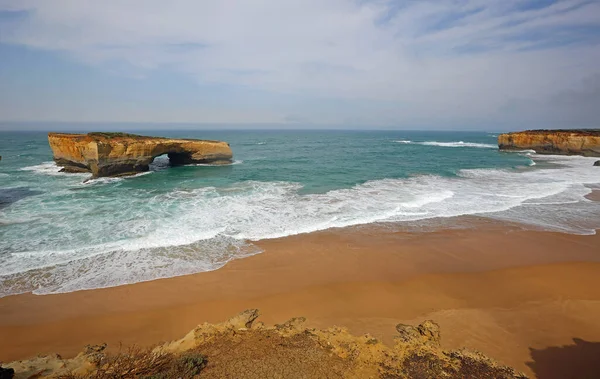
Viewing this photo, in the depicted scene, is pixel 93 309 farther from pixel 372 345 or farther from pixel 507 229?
pixel 507 229

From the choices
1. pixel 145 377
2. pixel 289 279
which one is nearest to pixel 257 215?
pixel 289 279

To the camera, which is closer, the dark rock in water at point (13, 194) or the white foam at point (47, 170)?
the dark rock in water at point (13, 194)

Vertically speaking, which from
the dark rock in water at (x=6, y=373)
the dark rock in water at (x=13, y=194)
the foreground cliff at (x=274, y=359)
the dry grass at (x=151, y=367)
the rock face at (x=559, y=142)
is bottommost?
the foreground cliff at (x=274, y=359)

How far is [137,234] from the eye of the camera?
455 inches

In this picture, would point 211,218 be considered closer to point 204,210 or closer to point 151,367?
point 204,210

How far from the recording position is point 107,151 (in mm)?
22688

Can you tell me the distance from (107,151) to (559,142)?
53991mm

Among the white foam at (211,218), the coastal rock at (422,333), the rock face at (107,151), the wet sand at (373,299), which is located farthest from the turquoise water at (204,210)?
the coastal rock at (422,333)

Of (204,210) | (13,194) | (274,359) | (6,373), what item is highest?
(13,194)

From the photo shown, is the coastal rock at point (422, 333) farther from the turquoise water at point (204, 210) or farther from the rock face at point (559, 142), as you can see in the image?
the rock face at point (559, 142)

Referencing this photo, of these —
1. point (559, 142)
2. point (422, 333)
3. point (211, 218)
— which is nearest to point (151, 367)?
point (422, 333)

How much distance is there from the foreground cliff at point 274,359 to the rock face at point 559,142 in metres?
48.7

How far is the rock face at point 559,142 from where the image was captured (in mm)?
38938

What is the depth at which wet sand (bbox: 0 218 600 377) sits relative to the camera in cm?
641
